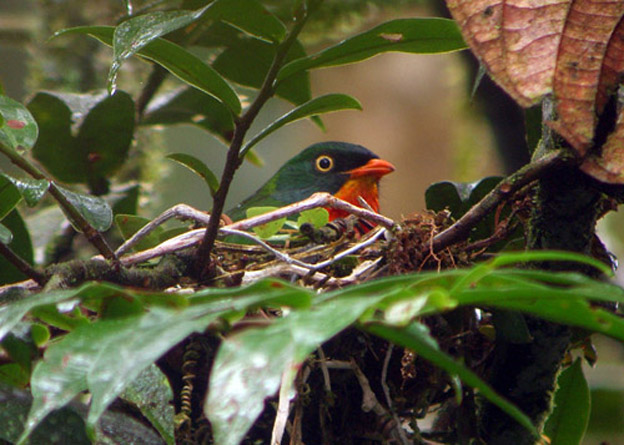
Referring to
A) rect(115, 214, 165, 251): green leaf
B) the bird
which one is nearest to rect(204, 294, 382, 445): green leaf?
rect(115, 214, 165, 251): green leaf

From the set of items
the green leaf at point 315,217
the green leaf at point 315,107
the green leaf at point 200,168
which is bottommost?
the green leaf at point 315,217

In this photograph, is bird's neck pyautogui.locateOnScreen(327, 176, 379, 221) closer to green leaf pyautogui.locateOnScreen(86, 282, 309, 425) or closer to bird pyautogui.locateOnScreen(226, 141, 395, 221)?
bird pyautogui.locateOnScreen(226, 141, 395, 221)

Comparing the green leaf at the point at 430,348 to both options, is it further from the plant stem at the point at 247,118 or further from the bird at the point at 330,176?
the bird at the point at 330,176

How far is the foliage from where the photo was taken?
0.88 m

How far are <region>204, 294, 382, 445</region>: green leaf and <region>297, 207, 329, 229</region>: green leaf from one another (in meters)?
1.20

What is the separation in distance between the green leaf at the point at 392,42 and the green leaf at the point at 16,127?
485mm

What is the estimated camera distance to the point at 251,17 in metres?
1.52

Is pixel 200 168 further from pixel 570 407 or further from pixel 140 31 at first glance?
pixel 570 407

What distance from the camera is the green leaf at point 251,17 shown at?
1.50 m

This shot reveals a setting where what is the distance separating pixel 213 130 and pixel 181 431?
1.35 meters

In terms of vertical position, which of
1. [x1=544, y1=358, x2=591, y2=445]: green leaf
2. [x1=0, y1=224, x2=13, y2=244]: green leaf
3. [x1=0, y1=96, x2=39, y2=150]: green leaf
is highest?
[x1=0, y1=96, x2=39, y2=150]: green leaf

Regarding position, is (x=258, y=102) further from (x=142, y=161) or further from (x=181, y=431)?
(x=142, y=161)

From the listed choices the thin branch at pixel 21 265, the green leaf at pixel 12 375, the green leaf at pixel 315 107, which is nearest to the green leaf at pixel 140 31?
the green leaf at pixel 315 107

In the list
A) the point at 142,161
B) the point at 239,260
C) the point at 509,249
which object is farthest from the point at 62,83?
the point at 509,249
